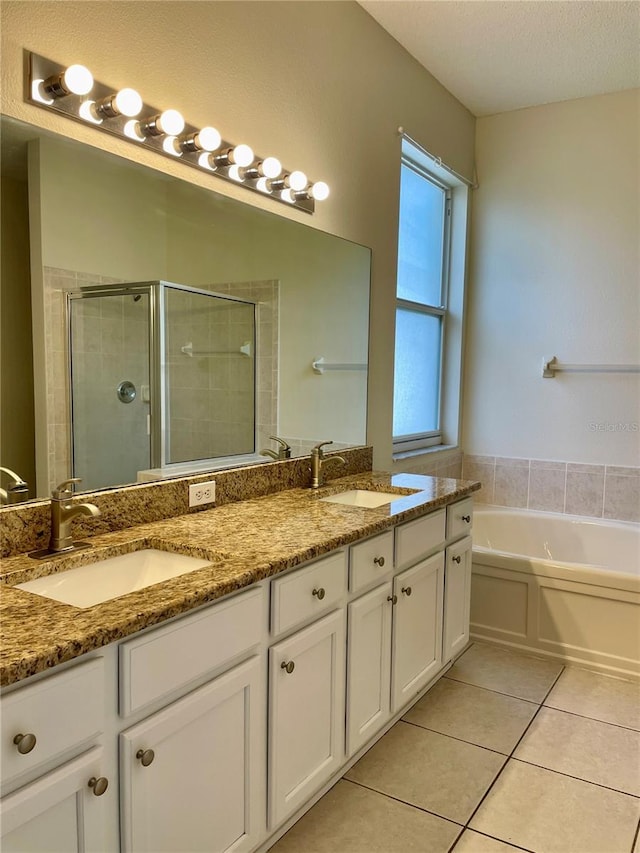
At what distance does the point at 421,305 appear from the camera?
3.70 metres

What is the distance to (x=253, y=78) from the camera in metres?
2.19

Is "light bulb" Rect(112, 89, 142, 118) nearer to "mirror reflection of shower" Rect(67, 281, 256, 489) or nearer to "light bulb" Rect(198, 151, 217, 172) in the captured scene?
"light bulb" Rect(198, 151, 217, 172)

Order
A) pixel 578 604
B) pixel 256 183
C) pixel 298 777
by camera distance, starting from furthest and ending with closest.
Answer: pixel 578 604
pixel 256 183
pixel 298 777

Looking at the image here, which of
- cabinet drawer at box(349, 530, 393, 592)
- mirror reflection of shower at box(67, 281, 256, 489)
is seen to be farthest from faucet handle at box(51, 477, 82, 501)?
cabinet drawer at box(349, 530, 393, 592)

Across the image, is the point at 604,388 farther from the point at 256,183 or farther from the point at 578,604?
the point at 256,183

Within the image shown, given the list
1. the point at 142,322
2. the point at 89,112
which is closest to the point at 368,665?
the point at 142,322

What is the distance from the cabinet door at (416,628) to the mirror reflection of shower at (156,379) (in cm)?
74

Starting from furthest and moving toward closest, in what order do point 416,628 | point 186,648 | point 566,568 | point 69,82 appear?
1. point 566,568
2. point 416,628
3. point 69,82
4. point 186,648

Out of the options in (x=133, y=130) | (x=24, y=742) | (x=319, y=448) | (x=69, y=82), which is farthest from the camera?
(x=319, y=448)

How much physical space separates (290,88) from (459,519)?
1.78 meters


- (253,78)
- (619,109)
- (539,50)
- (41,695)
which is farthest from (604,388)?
(41,695)

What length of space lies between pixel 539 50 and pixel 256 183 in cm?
179

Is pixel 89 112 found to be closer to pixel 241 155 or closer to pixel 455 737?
Result: pixel 241 155

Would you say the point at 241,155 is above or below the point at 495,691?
above
